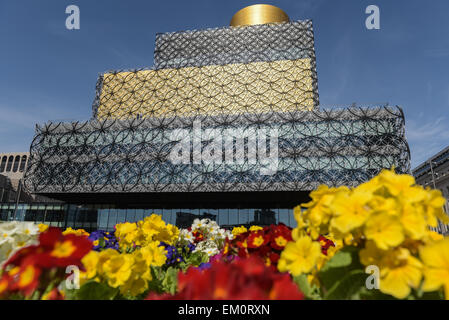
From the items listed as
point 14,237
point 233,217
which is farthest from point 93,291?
point 233,217

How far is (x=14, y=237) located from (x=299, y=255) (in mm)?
1745

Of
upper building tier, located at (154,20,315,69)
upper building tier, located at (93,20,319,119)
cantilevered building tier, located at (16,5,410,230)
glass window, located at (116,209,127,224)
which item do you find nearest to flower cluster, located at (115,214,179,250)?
cantilevered building tier, located at (16,5,410,230)

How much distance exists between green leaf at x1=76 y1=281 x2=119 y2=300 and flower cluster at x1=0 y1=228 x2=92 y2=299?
0.13 m

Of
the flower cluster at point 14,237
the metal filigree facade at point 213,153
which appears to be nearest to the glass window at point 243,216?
the metal filigree facade at point 213,153

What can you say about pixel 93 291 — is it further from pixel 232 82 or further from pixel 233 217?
→ pixel 232 82

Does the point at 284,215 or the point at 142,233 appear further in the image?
the point at 284,215

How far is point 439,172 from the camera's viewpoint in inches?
2341

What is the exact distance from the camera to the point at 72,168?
111ft

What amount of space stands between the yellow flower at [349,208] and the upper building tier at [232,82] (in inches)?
1667

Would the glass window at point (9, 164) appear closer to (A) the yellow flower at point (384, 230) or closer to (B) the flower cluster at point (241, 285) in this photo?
(B) the flower cluster at point (241, 285)

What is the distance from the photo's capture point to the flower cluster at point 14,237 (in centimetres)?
159
